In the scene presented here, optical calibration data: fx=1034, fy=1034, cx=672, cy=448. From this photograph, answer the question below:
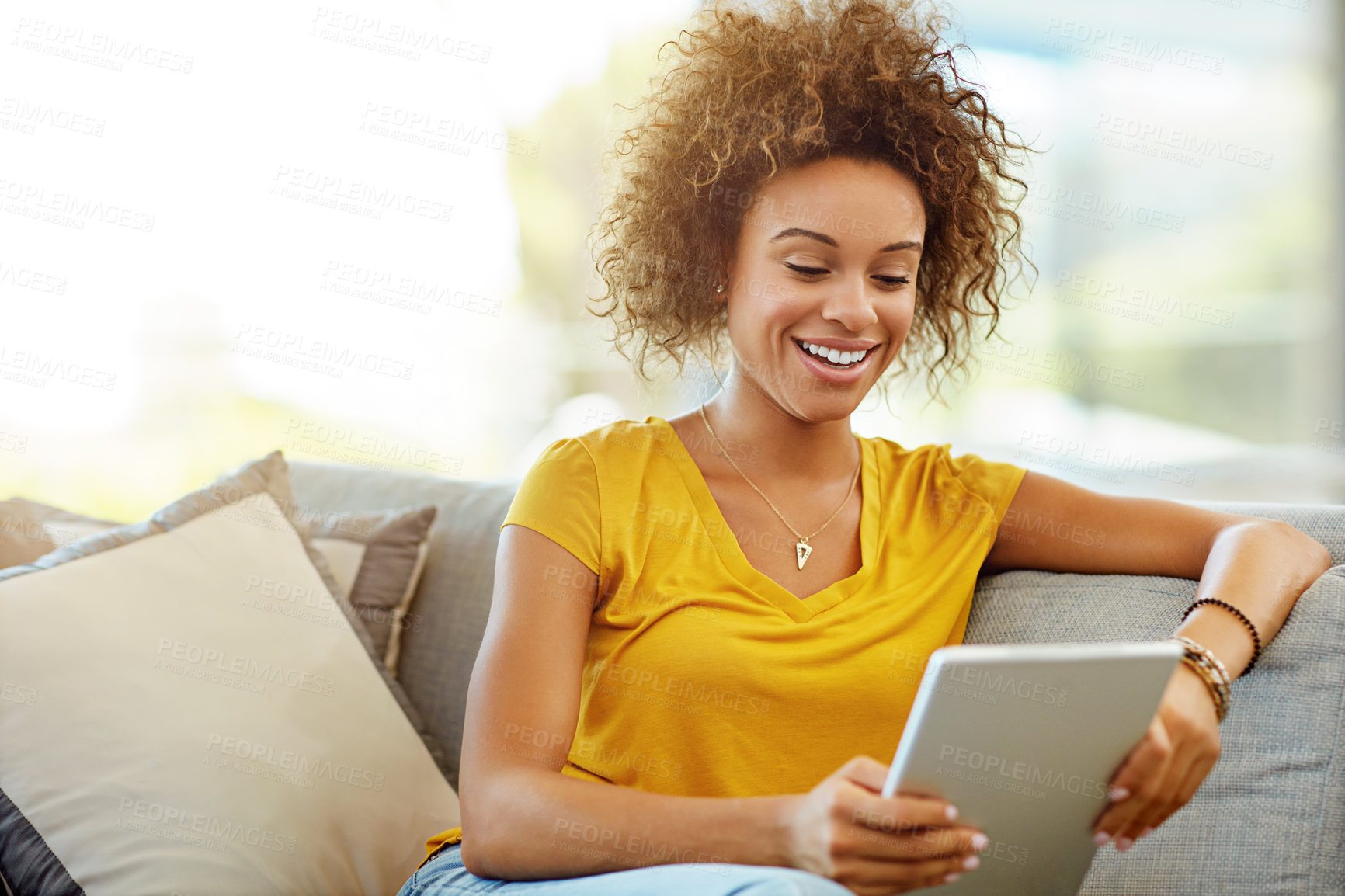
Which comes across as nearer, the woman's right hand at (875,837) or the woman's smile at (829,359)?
the woman's right hand at (875,837)

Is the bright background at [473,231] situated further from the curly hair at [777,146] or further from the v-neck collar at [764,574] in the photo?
the v-neck collar at [764,574]

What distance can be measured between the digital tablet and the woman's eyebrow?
20.7 inches

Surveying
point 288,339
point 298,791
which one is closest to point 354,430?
point 288,339

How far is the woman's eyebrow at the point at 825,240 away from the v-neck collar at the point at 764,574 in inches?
11.0

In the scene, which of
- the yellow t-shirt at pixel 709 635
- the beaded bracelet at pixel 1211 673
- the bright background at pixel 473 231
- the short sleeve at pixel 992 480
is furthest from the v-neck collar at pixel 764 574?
the bright background at pixel 473 231

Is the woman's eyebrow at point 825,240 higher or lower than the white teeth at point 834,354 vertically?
higher

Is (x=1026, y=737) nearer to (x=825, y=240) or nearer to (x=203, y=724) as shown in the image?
(x=825, y=240)

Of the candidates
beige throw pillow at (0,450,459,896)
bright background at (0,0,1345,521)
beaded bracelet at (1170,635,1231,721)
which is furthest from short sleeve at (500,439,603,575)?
bright background at (0,0,1345,521)

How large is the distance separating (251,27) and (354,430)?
4.60 feet

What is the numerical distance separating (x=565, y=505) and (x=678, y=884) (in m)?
0.44

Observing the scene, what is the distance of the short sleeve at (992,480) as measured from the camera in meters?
1.32

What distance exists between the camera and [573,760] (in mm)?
1129

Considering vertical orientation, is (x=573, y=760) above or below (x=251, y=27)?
below

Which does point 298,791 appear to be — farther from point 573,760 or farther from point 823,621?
point 823,621
